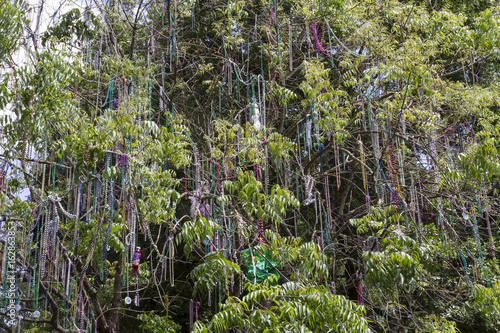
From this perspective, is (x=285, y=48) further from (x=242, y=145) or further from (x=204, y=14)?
(x=242, y=145)

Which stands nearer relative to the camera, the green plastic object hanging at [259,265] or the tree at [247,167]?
the tree at [247,167]

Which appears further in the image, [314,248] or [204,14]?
[204,14]

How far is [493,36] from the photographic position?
17.1 feet

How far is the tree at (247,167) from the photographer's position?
12.3ft

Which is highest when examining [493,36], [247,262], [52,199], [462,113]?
[493,36]

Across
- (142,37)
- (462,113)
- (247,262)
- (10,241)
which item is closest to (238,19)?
(142,37)

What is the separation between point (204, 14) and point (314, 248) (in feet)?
12.6

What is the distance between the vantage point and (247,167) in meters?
5.41

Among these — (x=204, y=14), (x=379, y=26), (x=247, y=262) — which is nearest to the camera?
(x=247, y=262)

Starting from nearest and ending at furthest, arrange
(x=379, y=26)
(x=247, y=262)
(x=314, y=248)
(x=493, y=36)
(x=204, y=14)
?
1. (x=314, y=248)
2. (x=247, y=262)
3. (x=493, y=36)
4. (x=379, y=26)
5. (x=204, y=14)

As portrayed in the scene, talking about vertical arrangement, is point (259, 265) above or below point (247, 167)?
below

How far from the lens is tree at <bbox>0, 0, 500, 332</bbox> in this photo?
376cm

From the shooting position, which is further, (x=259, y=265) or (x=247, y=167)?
(x=247, y=167)

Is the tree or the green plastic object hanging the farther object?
the green plastic object hanging
